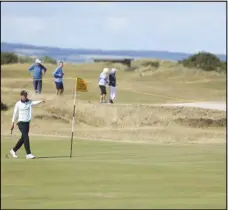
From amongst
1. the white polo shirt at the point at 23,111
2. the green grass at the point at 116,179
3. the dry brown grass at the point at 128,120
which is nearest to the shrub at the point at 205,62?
the dry brown grass at the point at 128,120

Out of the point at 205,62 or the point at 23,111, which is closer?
the point at 23,111

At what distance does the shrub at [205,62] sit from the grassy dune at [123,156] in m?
28.5

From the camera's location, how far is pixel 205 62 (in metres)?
86.4

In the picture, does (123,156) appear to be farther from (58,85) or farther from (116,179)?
(58,85)

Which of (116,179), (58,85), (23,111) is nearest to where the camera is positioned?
(116,179)

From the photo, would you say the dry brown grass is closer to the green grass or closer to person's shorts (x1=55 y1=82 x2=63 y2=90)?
person's shorts (x1=55 y1=82 x2=63 y2=90)

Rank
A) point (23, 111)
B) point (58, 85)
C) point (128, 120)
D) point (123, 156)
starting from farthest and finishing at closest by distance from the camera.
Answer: point (58, 85) → point (128, 120) → point (123, 156) → point (23, 111)

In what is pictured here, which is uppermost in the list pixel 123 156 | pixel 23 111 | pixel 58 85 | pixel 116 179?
pixel 58 85

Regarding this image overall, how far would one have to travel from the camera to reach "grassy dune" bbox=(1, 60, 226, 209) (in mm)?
15570

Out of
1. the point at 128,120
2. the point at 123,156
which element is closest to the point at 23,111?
the point at 123,156

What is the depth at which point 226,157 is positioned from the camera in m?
23.2

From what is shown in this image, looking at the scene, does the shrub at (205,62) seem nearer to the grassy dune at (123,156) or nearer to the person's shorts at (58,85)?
the grassy dune at (123,156)

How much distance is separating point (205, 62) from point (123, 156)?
207ft

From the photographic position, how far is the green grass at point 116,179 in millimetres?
15031
